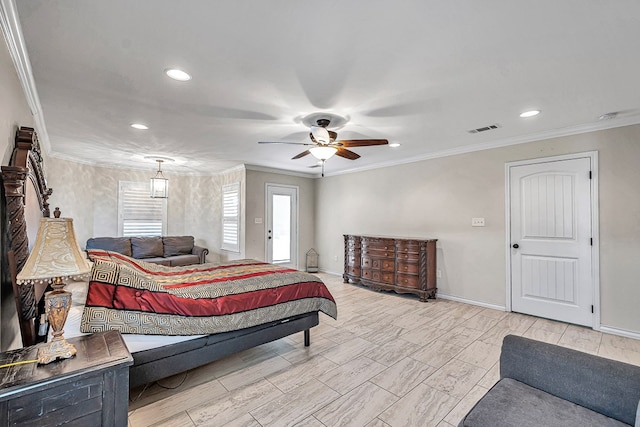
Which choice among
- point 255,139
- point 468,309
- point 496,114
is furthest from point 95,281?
point 468,309

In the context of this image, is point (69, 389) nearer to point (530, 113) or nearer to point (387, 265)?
point (530, 113)

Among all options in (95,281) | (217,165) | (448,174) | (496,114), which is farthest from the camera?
(217,165)

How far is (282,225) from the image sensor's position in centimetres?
667

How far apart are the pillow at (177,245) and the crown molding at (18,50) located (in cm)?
371

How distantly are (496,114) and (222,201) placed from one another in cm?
544

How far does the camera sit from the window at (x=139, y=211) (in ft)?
19.9

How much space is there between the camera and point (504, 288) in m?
4.20

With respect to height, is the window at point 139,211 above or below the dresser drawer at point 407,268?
above

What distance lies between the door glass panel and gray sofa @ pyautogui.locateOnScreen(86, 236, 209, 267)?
152 cm

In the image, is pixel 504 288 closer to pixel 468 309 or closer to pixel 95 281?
pixel 468 309

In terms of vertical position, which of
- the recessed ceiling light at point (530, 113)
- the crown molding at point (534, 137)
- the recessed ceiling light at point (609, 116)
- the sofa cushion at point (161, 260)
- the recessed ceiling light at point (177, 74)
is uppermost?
the recessed ceiling light at point (530, 113)

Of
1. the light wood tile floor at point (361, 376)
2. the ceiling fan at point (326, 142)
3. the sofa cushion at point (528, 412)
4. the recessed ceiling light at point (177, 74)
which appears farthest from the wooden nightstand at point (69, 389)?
the ceiling fan at point (326, 142)

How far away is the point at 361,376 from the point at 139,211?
19.3 feet

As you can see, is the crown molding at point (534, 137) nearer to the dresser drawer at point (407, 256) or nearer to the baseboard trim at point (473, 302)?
the dresser drawer at point (407, 256)
